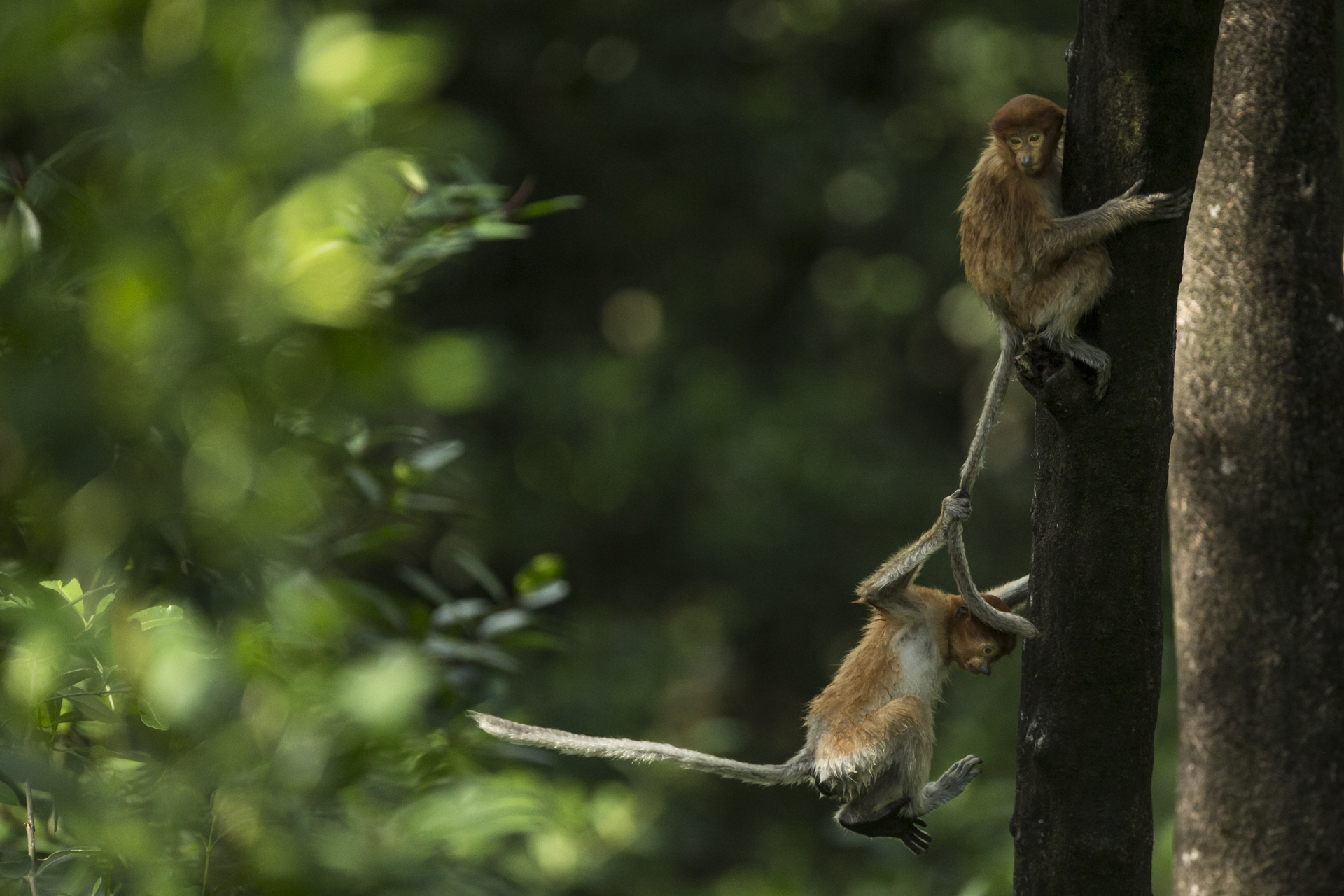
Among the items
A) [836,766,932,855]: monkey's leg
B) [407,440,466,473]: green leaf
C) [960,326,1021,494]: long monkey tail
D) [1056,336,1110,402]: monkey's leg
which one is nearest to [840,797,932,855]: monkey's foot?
[836,766,932,855]: monkey's leg

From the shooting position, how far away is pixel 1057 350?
206 cm

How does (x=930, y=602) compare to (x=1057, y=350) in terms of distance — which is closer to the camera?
(x=1057, y=350)

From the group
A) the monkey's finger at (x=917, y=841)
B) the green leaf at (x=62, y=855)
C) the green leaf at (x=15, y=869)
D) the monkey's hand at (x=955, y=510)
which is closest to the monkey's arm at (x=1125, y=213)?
the monkey's hand at (x=955, y=510)

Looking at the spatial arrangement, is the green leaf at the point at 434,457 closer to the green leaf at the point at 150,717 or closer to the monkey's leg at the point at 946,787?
the green leaf at the point at 150,717

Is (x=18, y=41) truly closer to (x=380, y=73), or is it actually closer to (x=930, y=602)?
(x=380, y=73)

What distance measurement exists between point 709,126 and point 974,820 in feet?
19.3

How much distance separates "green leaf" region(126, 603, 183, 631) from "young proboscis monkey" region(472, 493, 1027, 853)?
0.80 m

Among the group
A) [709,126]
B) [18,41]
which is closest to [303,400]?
[18,41]

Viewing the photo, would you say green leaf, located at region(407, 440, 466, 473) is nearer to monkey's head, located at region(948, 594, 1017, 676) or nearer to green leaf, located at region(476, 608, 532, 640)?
green leaf, located at region(476, 608, 532, 640)

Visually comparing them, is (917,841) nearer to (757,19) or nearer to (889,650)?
(889,650)

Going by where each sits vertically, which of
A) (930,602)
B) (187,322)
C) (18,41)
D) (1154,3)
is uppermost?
(1154,3)

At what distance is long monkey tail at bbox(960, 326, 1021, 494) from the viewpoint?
2.32 meters

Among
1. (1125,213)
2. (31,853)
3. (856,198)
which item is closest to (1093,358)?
(1125,213)

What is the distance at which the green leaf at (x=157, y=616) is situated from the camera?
185cm
